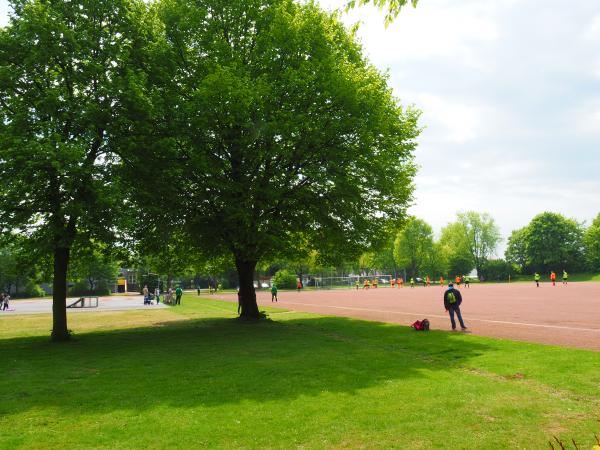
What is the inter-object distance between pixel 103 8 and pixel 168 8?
3.15m

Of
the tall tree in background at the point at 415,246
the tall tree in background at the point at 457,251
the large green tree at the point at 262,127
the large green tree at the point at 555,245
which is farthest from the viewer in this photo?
the tall tree in background at the point at 457,251

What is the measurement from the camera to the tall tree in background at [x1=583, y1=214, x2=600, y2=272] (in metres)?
99.9

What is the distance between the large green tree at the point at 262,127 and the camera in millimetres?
20422

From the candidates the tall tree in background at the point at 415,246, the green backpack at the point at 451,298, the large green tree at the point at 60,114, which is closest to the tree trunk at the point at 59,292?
the large green tree at the point at 60,114

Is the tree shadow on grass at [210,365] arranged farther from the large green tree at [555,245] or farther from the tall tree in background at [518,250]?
the tall tree in background at [518,250]

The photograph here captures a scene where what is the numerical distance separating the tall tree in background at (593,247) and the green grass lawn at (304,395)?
3934 inches

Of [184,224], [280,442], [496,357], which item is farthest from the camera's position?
[184,224]

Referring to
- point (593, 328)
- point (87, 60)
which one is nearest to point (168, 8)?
point (87, 60)

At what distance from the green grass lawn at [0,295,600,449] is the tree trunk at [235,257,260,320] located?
885cm

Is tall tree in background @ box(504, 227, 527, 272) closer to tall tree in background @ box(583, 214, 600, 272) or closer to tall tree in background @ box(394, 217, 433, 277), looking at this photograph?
tall tree in background @ box(583, 214, 600, 272)

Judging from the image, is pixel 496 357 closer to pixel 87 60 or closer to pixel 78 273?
pixel 87 60

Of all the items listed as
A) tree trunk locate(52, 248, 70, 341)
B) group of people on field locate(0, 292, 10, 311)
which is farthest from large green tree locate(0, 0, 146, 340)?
group of people on field locate(0, 292, 10, 311)

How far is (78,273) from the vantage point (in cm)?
2522

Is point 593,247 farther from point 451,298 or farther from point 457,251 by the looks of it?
point 451,298
